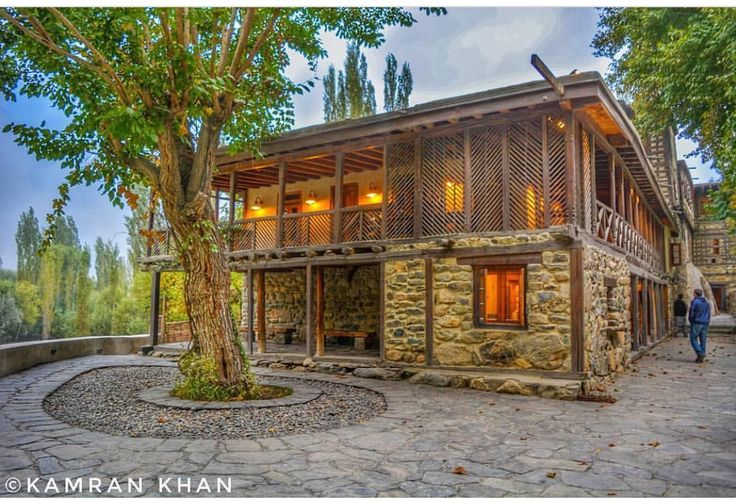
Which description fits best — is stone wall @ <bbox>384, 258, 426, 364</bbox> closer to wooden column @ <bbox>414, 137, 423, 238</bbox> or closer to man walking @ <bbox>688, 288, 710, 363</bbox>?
wooden column @ <bbox>414, 137, 423, 238</bbox>

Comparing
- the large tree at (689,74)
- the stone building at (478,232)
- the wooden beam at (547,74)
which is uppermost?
the large tree at (689,74)

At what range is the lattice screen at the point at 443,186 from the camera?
9445 mm

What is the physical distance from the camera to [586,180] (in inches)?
343

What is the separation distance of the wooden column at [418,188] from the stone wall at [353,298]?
3.90 metres

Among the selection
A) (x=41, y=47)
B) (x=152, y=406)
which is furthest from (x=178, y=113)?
(x=152, y=406)

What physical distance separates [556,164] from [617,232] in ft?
11.3

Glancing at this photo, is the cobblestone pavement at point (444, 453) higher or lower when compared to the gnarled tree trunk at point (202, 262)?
lower

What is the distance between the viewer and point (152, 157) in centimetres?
891

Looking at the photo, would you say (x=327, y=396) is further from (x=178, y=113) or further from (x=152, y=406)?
(x=178, y=113)

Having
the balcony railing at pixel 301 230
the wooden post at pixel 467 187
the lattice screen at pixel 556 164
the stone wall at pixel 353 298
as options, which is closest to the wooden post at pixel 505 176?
the wooden post at pixel 467 187

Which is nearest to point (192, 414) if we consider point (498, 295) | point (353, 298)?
point (498, 295)

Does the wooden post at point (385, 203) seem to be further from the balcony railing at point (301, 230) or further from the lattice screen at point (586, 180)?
the lattice screen at point (586, 180)

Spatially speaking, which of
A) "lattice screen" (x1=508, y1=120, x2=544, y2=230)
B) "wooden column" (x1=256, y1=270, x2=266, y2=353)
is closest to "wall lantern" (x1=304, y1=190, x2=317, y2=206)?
"wooden column" (x1=256, y1=270, x2=266, y2=353)

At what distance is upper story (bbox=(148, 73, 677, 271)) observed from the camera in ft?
27.6
